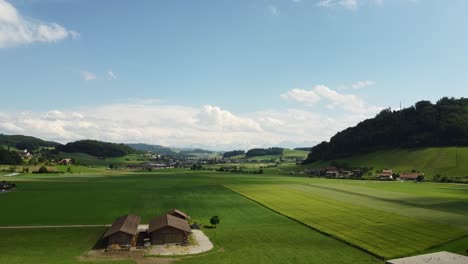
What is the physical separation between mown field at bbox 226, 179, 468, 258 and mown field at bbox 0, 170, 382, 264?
3.86 m

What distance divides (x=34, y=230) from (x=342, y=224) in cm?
5098

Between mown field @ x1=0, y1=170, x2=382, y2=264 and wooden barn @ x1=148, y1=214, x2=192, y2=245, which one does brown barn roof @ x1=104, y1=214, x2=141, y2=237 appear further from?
mown field @ x1=0, y1=170, x2=382, y2=264

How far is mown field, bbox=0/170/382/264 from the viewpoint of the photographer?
5019cm

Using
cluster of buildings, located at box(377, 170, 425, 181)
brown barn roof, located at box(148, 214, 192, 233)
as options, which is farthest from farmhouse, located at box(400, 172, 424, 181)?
brown barn roof, located at box(148, 214, 192, 233)

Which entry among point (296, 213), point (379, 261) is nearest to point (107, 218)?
point (296, 213)

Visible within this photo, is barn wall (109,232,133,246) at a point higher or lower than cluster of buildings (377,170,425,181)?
lower

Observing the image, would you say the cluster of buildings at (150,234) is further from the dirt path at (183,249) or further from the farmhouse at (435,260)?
the farmhouse at (435,260)

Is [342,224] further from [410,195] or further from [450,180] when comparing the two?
[450,180]

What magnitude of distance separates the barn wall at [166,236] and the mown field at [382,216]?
2311 cm

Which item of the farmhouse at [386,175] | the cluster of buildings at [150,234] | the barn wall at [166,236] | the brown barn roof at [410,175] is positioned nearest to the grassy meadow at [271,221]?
the cluster of buildings at [150,234]

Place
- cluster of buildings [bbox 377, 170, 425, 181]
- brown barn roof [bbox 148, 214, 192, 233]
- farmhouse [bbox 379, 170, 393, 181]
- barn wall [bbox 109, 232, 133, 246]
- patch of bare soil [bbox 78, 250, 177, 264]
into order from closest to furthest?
patch of bare soil [bbox 78, 250, 177, 264] → barn wall [bbox 109, 232, 133, 246] → brown barn roof [bbox 148, 214, 192, 233] → cluster of buildings [bbox 377, 170, 425, 181] → farmhouse [bbox 379, 170, 393, 181]

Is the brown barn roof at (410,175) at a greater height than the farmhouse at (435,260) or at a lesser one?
greater

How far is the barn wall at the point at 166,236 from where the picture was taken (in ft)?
192

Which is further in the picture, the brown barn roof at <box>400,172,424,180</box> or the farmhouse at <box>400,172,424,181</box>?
the brown barn roof at <box>400,172,424,180</box>
